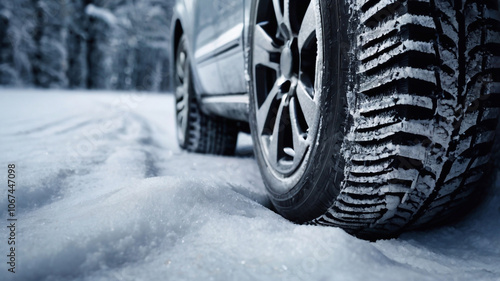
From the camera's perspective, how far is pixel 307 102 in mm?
1048

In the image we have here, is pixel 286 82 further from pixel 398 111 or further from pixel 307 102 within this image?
pixel 398 111

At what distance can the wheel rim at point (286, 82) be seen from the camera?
41.6 inches

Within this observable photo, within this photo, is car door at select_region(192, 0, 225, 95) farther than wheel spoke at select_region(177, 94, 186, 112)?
No

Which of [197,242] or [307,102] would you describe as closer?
→ [197,242]

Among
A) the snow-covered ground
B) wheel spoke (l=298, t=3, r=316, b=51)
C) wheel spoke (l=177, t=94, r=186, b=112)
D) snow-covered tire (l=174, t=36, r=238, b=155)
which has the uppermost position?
wheel spoke (l=298, t=3, r=316, b=51)

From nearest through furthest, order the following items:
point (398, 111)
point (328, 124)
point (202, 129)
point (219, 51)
Answer: point (398, 111), point (328, 124), point (219, 51), point (202, 129)

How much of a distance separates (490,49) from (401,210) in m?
0.46

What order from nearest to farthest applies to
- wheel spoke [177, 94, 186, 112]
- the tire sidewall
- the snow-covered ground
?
the snow-covered ground → the tire sidewall → wheel spoke [177, 94, 186, 112]

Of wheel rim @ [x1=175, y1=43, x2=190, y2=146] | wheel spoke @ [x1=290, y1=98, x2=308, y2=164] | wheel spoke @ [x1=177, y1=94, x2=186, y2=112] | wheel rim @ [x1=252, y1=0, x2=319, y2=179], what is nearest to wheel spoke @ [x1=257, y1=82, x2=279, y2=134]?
wheel rim @ [x1=252, y1=0, x2=319, y2=179]

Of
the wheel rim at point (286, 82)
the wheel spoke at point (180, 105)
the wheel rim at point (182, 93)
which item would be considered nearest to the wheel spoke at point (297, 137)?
the wheel rim at point (286, 82)

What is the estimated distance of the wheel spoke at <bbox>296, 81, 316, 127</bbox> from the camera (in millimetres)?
1007

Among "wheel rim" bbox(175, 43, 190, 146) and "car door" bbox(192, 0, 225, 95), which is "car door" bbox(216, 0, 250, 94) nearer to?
"car door" bbox(192, 0, 225, 95)

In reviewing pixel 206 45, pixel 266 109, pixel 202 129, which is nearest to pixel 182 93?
pixel 202 129

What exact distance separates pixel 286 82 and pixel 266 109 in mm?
158
